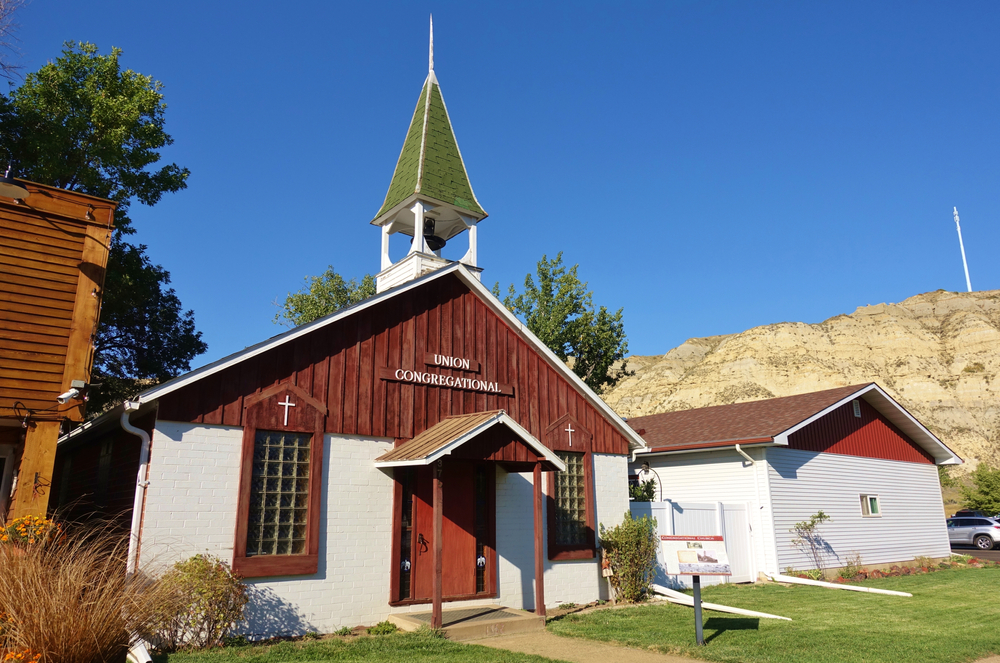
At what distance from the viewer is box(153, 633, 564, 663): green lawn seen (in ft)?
27.3

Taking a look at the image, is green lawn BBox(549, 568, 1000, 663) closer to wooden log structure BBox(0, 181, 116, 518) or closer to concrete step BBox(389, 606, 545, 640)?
concrete step BBox(389, 606, 545, 640)

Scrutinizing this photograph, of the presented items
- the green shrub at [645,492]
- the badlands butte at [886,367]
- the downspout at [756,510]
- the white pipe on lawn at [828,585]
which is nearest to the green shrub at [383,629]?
the green shrub at [645,492]

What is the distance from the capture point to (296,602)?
33.9ft

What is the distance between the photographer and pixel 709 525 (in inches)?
671

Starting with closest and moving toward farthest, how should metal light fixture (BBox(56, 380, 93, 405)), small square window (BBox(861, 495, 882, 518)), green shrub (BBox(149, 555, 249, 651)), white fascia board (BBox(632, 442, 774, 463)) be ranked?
green shrub (BBox(149, 555, 249, 651)) → metal light fixture (BBox(56, 380, 93, 405)) → white fascia board (BBox(632, 442, 774, 463)) → small square window (BBox(861, 495, 882, 518))

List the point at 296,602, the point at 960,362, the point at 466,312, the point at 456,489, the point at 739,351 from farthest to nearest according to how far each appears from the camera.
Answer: the point at 739,351 → the point at 960,362 → the point at 466,312 → the point at 456,489 → the point at 296,602

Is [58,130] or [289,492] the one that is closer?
[289,492]

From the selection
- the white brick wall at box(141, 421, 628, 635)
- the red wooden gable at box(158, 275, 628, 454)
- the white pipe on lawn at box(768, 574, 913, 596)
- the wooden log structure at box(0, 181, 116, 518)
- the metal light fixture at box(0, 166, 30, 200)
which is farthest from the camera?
the white pipe on lawn at box(768, 574, 913, 596)

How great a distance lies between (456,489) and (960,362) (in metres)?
74.3

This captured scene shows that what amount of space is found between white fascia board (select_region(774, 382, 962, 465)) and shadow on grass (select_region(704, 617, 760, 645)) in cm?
754

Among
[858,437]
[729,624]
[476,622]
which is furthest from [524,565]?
[858,437]

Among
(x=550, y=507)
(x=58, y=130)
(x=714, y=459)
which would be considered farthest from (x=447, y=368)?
(x=58, y=130)

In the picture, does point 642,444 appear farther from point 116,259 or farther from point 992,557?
point 992,557

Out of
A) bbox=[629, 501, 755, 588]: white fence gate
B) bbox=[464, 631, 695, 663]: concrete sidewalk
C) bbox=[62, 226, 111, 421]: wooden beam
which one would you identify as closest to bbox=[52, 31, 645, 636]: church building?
bbox=[62, 226, 111, 421]: wooden beam
